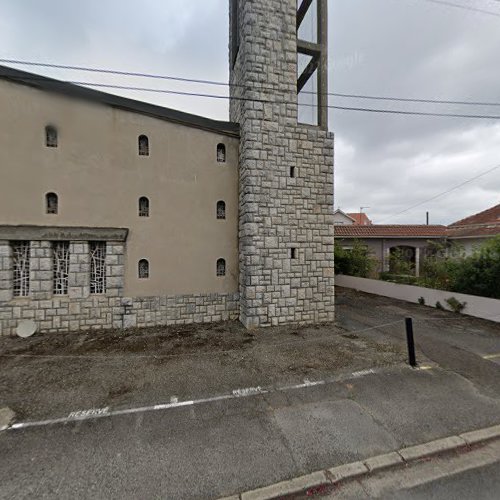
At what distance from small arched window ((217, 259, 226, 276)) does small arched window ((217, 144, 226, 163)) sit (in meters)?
2.99

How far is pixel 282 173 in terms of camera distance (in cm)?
724

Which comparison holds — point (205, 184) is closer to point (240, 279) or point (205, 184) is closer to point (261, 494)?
point (240, 279)

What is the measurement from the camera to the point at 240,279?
25.4 feet

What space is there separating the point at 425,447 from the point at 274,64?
8497 millimetres

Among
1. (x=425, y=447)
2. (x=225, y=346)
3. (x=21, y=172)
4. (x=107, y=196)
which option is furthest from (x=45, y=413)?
(x=21, y=172)

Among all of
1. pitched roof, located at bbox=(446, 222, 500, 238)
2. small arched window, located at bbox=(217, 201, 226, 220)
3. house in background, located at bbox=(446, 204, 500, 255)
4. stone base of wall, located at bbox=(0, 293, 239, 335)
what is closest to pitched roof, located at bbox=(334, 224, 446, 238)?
pitched roof, located at bbox=(446, 222, 500, 238)

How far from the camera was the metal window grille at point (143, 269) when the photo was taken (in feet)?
23.5

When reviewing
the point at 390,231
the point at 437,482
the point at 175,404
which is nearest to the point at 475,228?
the point at 390,231

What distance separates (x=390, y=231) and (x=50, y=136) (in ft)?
57.3

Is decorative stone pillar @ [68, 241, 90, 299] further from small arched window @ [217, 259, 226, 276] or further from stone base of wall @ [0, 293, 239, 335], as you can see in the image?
small arched window @ [217, 259, 226, 276]

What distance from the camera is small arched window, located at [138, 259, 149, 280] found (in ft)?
23.4

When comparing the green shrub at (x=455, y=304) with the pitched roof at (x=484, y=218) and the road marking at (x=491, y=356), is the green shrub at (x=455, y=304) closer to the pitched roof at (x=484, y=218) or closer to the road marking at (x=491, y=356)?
the road marking at (x=491, y=356)

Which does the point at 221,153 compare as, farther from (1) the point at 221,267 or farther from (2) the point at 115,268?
(2) the point at 115,268

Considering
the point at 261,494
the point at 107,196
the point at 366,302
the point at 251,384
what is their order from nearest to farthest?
the point at 261,494 < the point at 251,384 < the point at 107,196 < the point at 366,302
